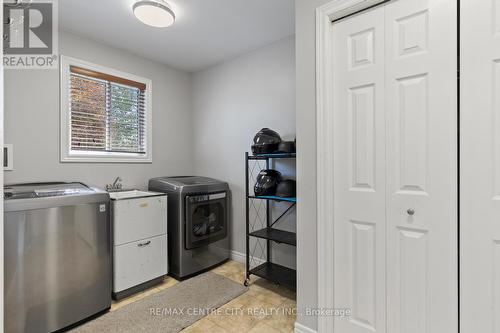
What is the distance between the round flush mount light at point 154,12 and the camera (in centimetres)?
182

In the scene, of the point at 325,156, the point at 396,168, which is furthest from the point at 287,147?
the point at 396,168

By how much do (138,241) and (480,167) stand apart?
2457 mm

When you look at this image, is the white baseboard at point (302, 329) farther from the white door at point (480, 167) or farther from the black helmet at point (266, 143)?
the black helmet at point (266, 143)

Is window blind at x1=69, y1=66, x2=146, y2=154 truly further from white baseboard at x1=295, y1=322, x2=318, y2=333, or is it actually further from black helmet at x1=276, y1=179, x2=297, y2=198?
white baseboard at x1=295, y1=322, x2=318, y2=333

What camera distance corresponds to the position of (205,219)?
2.74 metres

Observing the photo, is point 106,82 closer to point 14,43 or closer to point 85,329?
point 14,43

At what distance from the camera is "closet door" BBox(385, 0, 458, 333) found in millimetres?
1221

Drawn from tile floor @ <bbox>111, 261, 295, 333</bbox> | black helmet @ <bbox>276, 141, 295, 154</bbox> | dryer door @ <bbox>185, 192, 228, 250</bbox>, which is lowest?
tile floor @ <bbox>111, 261, 295, 333</bbox>

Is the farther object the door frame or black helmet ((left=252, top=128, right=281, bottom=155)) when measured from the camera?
black helmet ((left=252, top=128, right=281, bottom=155))

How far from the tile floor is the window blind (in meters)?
1.55

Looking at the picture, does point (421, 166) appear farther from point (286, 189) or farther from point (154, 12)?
point (154, 12)

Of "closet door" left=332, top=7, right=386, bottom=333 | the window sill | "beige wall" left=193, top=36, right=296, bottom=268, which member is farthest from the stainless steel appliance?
"closet door" left=332, top=7, right=386, bottom=333

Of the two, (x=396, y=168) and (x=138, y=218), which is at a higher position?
(x=396, y=168)

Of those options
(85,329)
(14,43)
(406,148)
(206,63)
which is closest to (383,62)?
(406,148)
